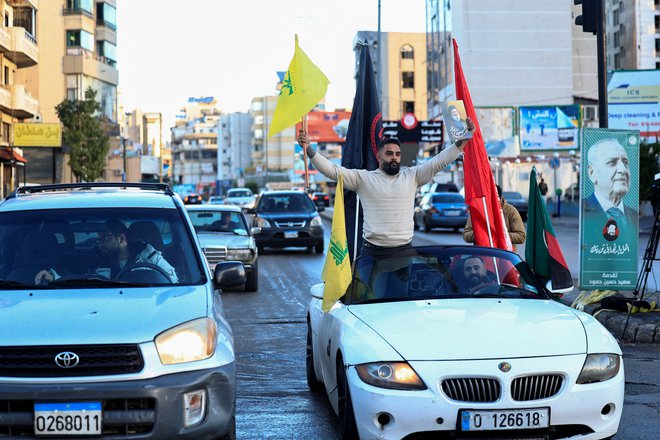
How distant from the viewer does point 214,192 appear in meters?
175

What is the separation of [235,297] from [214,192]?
15974 cm

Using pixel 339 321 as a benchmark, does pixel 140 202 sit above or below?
above

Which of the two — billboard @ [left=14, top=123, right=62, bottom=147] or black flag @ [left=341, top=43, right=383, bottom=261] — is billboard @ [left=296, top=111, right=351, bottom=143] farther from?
black flag @ [left=341, top=43, right=383, bottom=261]

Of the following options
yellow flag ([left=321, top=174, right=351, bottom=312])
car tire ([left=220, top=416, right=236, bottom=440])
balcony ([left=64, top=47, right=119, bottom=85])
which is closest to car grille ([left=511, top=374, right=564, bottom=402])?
car tire ([left=220, top=416, right=236, bottom=440])

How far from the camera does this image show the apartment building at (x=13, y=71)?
46656mm

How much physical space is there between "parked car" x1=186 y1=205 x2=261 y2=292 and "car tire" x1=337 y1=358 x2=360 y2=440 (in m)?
10.5

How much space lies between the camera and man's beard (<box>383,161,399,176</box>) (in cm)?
831

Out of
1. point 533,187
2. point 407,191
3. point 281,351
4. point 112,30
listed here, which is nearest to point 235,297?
point 281,351

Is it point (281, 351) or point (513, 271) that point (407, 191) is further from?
point (281, 351)

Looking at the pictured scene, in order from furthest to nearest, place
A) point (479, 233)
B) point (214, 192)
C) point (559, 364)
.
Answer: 1. point (214, 192)
2. point (479, 233)
3. point (559, 364)

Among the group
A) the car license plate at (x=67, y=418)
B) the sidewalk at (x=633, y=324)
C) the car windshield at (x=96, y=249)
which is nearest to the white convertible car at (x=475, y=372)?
the car windshield at (x=96, y=249)

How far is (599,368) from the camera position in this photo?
5.77 metres

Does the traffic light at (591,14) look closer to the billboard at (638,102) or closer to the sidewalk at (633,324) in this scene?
the sidewalk at (633,324)

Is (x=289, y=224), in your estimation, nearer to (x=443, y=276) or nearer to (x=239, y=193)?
(x=443, y=276)
